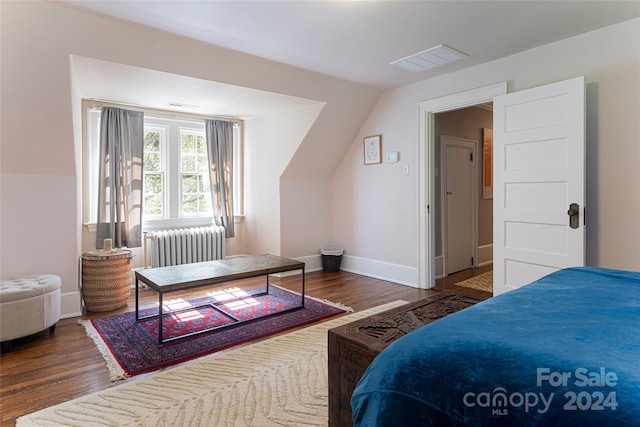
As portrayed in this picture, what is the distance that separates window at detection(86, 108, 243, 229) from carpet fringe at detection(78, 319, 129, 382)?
188cm

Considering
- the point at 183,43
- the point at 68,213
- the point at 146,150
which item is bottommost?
the point at 68,213

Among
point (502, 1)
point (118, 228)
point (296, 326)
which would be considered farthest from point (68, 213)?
point (502, 1)

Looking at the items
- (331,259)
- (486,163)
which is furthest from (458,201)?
(331,259)

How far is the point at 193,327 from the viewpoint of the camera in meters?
3.05

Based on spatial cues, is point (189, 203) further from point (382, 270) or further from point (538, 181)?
point (538, 181)

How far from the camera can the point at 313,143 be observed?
15.5 feet

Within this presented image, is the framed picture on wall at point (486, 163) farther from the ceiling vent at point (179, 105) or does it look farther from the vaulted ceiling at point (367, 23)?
the ceiling vent at point (179, 105)

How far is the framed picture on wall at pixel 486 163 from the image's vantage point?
5605 millimetres

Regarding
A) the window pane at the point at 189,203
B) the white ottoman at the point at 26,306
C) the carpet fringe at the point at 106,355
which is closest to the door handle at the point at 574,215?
the carpet fringe at the point at 106,355

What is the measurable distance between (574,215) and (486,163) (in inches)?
115

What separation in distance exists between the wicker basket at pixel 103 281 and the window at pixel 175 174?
4.06 feet

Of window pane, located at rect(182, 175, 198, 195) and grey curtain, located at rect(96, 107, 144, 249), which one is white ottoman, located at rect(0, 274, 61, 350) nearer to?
grey curtain, located at rect(96, 107, 144, 249)

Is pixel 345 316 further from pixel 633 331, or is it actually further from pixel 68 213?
pixel 68 213

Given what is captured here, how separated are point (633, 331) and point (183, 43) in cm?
333
